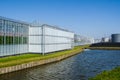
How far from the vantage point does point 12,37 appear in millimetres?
69812

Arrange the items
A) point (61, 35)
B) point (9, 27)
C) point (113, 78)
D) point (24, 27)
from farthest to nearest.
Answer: point (61, 35) → point (24, 27) → point (9, 27) → point (113, 78)

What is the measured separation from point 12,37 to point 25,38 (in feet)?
37.6

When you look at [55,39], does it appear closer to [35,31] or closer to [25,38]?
[35,31]

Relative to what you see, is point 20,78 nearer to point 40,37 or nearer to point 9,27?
point 9,27

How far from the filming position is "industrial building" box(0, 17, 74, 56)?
65000 millimetres

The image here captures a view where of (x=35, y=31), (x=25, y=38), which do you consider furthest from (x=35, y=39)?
(x=25, y=38)

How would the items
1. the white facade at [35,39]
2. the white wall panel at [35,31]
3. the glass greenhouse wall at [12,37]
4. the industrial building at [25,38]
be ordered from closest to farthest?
the glass greenhouse wall at [12,37], the industrial building at [25,38], the white facade at [35,39], the white wall panel at [35,31]

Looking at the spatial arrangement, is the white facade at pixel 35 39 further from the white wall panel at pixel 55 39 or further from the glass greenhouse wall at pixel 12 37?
the white wall panel at pixel 55 39

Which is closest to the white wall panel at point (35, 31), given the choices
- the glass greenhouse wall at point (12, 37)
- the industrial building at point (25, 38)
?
the industrial building at point (25, 38)

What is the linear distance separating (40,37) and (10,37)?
16.8 m

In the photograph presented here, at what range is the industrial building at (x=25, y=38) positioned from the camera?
65.0m

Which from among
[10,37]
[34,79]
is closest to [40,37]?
[10,37]

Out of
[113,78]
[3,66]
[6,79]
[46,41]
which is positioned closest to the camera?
[113,78]

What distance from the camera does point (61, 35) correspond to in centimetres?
11506
